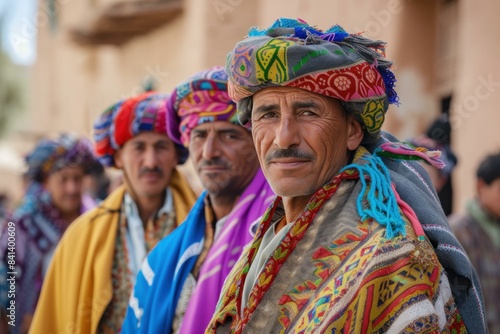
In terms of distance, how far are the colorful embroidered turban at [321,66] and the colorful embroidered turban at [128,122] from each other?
222 centimetres

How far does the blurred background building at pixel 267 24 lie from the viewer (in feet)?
25.4

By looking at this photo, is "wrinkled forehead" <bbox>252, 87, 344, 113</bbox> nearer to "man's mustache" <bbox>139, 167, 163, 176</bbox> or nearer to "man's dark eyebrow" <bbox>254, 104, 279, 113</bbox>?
"man's dark eyebrow" <bbox>254, 104, 279, 113</bbox>

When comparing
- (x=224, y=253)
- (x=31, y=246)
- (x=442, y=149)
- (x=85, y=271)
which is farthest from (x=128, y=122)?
(x=442, y=149)

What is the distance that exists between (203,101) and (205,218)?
59 centimetres

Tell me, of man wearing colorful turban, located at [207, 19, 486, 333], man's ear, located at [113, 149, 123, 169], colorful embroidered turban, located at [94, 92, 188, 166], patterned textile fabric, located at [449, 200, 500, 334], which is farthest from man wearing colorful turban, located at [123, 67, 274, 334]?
patterned textile fabric, located at [449, 200, 500, 334]

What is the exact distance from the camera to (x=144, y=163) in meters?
5.41

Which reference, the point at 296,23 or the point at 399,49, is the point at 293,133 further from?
the point at 399,49

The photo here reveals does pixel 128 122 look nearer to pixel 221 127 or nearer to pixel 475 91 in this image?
Result: pixel 221 127

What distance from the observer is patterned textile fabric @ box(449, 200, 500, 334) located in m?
6.43

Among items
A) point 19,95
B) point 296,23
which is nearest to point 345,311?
point 296,23

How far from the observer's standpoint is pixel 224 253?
418 cm

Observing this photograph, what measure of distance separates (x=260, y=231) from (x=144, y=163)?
2162 mm

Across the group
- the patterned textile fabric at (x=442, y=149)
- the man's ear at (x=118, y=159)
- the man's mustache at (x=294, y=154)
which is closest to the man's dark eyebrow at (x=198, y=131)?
the man's ear at (x=118, y=159)

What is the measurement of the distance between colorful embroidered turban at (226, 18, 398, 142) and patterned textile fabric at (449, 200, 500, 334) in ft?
11.6
